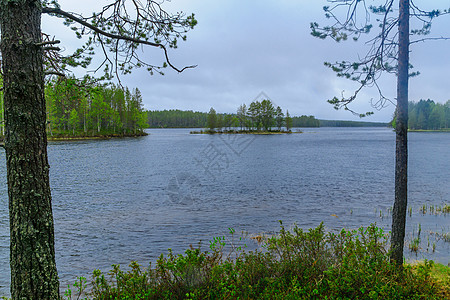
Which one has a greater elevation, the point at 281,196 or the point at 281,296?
the point at 281,296

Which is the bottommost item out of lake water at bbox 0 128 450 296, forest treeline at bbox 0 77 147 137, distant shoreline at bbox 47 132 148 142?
lake water at bbox 0 128 450 296

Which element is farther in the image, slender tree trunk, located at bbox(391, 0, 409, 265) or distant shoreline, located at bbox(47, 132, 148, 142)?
distant shoreline, located at bbox(47, 132, 148, 142)

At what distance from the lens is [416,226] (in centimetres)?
1330

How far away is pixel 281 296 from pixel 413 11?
6586 mm

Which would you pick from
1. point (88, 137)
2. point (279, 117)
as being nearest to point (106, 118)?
point (88, 137)

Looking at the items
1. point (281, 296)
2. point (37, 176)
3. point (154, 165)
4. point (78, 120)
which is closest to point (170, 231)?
point (281, 296)

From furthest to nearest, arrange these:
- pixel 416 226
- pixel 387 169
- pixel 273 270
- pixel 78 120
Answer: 1. pixel 78 120
2. pixel 387 169
3. pixel 416 226
4. pixel 273 270

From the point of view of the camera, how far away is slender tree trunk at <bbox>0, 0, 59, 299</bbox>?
363 cm

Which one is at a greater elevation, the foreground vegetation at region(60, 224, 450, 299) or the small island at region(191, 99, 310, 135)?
the small island at region(191, 99, 310, 135)

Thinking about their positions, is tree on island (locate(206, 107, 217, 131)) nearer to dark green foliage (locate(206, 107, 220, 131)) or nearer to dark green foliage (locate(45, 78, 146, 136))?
dark green foliage (locate(206, 107, 220, 131))

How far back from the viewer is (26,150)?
369 cm

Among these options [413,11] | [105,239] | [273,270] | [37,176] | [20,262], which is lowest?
[105,239]

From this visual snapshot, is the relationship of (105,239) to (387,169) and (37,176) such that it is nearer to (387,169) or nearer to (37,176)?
(37,176)

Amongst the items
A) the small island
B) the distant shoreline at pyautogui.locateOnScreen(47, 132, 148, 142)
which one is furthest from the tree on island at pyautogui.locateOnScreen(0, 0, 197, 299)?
the small island
